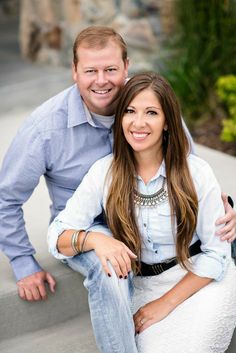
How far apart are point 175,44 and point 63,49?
1.56 metres

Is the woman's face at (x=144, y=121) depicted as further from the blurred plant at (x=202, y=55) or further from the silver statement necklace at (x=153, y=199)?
the blurred plant at (x=202, y=55)

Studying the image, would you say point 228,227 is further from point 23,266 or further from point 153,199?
point 23,266

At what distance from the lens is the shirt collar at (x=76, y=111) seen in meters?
2.64

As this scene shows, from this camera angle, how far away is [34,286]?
272cm

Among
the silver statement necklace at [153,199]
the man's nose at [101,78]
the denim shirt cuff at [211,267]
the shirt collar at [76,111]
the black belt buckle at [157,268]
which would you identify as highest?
the man's nose at [101,78]

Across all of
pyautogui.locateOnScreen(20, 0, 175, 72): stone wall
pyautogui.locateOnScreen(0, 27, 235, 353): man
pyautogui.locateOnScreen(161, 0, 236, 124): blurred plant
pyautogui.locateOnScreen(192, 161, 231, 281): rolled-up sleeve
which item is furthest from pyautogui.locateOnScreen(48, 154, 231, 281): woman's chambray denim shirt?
pyautogui.locateOnScreen(20, 0, 175, 72): stone wall

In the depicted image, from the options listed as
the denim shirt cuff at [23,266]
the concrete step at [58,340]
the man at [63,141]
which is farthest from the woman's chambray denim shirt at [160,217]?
the concrete step at [58,340]

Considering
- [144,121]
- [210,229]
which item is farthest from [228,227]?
[144,121]

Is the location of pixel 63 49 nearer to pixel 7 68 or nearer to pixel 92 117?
pixel 7 68

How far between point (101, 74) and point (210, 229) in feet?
2.23

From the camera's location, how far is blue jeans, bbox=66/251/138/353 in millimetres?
2330

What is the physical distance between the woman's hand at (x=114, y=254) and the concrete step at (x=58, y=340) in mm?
486

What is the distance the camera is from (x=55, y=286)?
2785 mm

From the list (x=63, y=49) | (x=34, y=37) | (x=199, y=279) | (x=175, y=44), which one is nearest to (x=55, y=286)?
(x=199, y=279)
